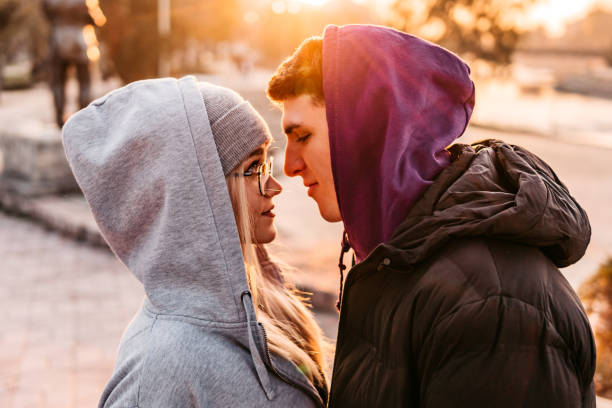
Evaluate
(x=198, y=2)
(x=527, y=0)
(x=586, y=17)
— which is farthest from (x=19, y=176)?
(x=586, y=17)

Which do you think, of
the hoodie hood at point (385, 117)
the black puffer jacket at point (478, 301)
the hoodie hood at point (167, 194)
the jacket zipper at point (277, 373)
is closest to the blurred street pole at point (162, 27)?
the hoodie hood at point (167, 194)

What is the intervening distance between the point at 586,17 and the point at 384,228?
348 feet

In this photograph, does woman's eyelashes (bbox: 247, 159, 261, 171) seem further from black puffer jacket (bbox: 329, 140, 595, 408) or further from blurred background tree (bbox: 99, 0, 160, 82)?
blurred background tree (bbox: 99, 0, 160, 82)

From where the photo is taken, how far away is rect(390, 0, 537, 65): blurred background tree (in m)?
22.9

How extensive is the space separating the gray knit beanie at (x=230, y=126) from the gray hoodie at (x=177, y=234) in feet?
0.22

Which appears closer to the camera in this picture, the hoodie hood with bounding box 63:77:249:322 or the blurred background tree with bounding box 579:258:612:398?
the hoodie hood with bounding box 63:77:249:322

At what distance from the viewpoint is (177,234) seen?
5.40 ft

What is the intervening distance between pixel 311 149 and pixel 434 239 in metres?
0.54

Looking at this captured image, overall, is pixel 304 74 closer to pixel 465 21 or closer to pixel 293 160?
pixel 293 160

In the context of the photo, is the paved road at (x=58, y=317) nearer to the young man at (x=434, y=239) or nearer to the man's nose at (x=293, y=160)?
the man's nose at (x=293, y=160)

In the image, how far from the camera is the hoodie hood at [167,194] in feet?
5.36

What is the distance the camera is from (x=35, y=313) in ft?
18.2

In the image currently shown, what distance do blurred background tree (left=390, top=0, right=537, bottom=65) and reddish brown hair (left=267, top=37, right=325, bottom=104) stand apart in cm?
2178

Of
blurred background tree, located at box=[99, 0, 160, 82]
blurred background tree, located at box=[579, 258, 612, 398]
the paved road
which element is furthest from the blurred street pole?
blurred background tree, located at box=[579, 258, 612, 398]
